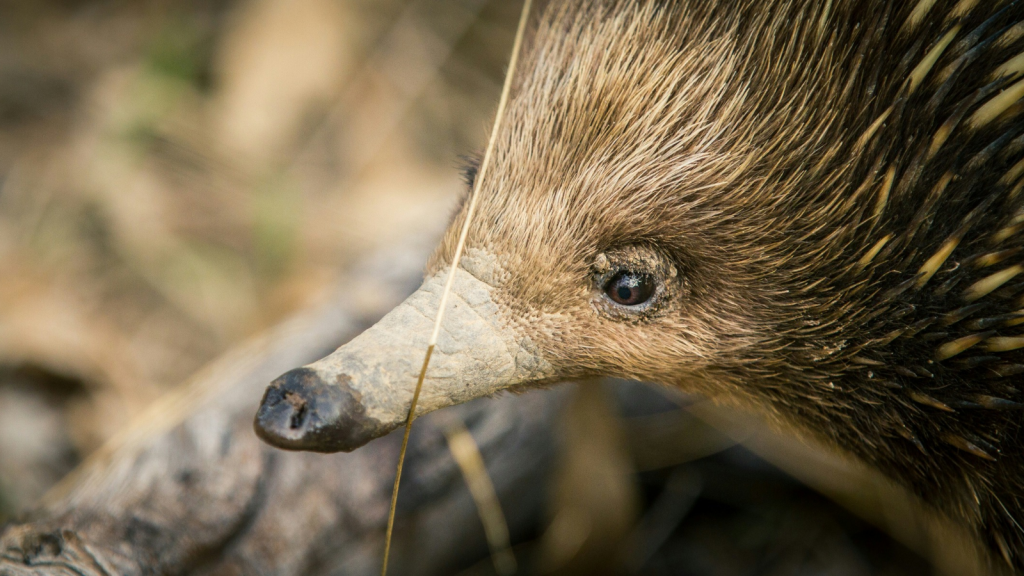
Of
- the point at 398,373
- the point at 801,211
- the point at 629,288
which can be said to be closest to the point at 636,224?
the point at 629,288

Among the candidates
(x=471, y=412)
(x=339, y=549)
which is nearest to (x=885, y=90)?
(x=471, y=412)

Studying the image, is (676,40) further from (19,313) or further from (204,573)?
(19,313)

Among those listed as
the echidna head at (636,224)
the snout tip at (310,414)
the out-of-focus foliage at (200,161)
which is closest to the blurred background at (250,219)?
the out-of-focus foliage at (200,161)

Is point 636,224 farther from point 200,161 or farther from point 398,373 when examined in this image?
point 200,161

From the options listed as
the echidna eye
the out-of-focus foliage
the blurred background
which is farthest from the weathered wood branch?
the echidna eye

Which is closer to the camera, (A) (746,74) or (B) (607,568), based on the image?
(A) (746,74)

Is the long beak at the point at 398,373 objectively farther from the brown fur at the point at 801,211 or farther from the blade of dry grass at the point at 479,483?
the blade of dry grass at the point at 479,483

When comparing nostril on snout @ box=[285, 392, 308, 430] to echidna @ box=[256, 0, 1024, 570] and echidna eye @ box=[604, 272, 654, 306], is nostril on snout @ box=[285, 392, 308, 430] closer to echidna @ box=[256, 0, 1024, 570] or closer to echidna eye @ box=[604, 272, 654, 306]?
echidna @ box=[256, 0, 1024, 570]
